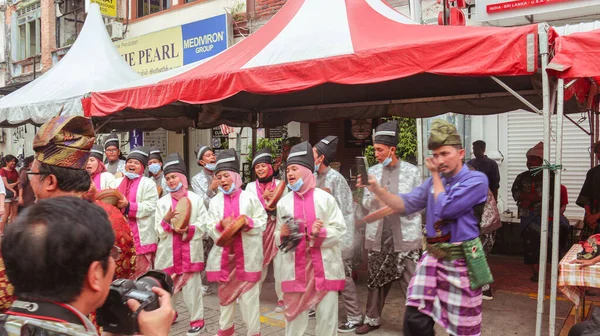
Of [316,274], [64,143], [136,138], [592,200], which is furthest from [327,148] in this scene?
[136,138]

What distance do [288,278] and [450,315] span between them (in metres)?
1.38

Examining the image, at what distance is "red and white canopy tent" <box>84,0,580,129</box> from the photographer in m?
4.09

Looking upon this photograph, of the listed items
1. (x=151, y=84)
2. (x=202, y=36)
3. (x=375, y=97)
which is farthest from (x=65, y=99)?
(x=202, y=36)

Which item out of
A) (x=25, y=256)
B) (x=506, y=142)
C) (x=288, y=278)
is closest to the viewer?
(x=25, y=256)

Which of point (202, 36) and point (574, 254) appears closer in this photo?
point (574, 254)

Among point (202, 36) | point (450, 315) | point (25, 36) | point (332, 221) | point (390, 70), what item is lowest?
point (450, 315)

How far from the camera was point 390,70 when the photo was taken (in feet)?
14.7

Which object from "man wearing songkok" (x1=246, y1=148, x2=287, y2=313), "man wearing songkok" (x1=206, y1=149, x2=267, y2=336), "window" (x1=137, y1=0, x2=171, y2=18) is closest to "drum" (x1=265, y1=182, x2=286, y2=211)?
"man wearing songkok" (x1=246, y1=148, x2=287, y2=313)

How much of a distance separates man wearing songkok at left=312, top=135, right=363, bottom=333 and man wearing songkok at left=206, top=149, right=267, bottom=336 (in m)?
0.82

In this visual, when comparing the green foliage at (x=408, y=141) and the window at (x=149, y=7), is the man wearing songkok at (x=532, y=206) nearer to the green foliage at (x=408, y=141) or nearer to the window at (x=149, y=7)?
the green foliage at (x=408, y=141)

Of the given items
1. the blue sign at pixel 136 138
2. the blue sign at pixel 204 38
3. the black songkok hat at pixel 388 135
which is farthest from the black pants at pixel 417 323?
the blue sign at pixel 136 138

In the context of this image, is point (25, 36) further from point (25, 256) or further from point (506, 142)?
point (25, 256)

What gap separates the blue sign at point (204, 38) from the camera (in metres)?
12.6

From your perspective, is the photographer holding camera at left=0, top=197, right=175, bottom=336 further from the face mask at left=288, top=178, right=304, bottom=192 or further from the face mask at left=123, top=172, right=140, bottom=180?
the face mask at left=123, top=172, right=140, bottom=180
